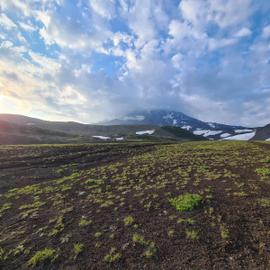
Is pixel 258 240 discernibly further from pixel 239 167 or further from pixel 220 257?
pixel 239 167

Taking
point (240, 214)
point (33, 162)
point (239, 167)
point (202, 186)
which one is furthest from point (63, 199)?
point (33, 162)

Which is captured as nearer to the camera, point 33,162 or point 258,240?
point 258,240

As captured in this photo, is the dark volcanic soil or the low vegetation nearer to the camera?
the dark volcanic soil

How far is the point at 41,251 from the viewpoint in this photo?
10969 mm

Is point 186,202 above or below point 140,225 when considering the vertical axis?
above

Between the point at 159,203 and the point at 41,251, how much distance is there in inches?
308

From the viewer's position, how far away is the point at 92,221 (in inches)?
544

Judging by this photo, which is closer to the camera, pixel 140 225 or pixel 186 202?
pixel 140 225

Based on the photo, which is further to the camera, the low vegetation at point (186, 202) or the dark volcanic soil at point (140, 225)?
the low vegetation at point (186, 202)

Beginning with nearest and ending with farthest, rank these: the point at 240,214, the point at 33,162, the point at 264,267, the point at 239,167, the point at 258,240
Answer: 1. the point at 264,267
2. the point at 258,240
3. the point at 240,214
4. the point at 239,167
5. the point at 33,162

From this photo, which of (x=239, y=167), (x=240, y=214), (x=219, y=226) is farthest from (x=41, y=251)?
(x=239, y=167)

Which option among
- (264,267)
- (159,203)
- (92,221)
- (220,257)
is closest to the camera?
(264,267)

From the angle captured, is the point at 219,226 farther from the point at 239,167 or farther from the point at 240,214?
the point at 239,167

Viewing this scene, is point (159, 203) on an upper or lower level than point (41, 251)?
upper
